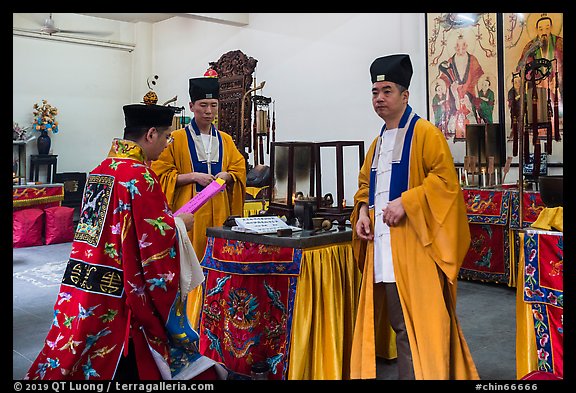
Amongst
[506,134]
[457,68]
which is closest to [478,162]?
[506,134]

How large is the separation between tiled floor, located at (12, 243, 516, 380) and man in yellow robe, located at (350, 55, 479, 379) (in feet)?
1.57

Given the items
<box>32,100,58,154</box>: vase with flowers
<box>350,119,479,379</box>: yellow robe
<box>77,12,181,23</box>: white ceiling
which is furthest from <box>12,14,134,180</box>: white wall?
<box>350,119,479,379</box>: yellow robe

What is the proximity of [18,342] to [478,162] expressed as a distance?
394 cm

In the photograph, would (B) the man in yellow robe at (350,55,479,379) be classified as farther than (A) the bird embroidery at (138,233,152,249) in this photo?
Yes

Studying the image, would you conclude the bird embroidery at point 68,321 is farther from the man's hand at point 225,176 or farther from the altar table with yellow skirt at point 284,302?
the man's hand at point 225,176

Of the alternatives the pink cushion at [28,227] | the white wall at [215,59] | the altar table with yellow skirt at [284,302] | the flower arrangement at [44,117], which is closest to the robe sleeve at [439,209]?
the altar table with yellow skirt at [284,302]

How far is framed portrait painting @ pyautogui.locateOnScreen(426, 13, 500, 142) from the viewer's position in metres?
5.26

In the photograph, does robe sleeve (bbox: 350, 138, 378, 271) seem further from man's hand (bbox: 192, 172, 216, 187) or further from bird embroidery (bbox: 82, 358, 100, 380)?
bird embroidery (bbox: 82, 358, 100, 380)

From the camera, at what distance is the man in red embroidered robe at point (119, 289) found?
1824 millimetres

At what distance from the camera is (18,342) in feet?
11.2

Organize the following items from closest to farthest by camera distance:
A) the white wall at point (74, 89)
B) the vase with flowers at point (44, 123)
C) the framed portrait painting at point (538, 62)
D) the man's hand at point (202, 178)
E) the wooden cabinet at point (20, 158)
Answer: the man's hand at point (202, 178) → the framed portrait painting at point (538, 62) → the wooden cabinet at point (20, 158) → the vase with flowers at point (44, 123) → the white wall at point (74, 89)

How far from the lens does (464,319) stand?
12.4 ft

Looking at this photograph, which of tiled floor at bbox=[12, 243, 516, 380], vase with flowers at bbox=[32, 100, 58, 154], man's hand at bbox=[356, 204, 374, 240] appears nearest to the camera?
man's hand at bbox=[356, 204, 374, 240]

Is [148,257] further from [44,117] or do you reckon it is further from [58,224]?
[44,117]
